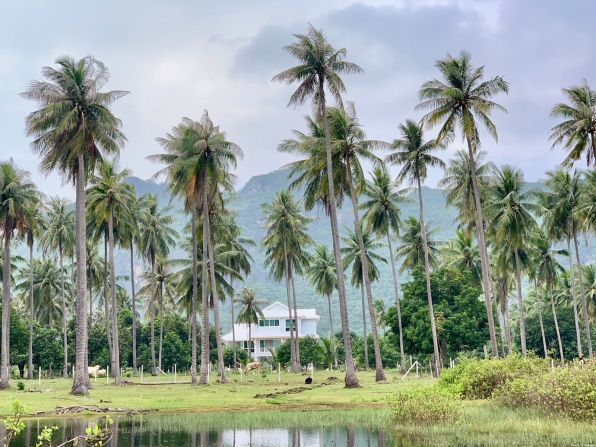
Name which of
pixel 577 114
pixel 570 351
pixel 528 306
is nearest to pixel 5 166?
pixel 577 114

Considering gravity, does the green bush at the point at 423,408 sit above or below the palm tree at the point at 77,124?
below

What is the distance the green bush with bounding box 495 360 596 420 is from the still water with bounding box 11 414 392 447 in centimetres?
548

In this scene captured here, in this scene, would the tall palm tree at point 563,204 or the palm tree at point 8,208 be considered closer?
the palm tree at point 8,208

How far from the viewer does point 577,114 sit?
44.5 m

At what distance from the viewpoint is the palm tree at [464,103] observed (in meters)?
43.3

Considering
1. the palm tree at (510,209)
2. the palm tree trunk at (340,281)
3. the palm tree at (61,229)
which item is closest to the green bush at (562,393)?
the palm tree trunk at (340,281)

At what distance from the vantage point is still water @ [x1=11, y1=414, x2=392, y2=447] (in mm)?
19750

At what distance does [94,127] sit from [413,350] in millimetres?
36836

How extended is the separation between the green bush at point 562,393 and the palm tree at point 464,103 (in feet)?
63.4

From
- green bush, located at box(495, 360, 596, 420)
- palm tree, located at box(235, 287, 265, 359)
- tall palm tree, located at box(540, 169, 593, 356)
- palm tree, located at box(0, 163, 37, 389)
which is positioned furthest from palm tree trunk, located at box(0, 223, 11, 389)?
tall palm tree, located at box(540, 169, 593, 356)

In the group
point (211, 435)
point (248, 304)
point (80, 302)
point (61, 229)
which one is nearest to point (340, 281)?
point (80, 302)

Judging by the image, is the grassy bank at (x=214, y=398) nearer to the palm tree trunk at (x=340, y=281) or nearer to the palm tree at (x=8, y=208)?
the palm tree trunk at (x=340, y=281)

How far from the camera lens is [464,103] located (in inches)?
1726

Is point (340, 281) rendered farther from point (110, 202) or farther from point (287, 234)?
point (287, 234)
